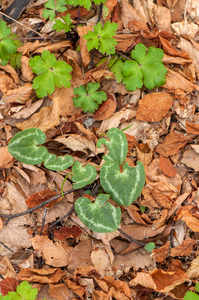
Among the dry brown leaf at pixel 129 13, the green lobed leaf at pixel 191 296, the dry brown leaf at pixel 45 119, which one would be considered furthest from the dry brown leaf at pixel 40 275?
the dry brown leaf at pixel 129 13

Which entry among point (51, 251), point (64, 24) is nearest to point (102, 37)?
point (64, 24)

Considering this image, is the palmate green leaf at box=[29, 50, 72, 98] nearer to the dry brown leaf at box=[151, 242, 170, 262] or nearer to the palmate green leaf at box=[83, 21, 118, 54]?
the palmate green leaf at box=[83, 21, 118, 54]

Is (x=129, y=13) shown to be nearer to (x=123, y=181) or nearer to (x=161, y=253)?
(x=123, y=181)

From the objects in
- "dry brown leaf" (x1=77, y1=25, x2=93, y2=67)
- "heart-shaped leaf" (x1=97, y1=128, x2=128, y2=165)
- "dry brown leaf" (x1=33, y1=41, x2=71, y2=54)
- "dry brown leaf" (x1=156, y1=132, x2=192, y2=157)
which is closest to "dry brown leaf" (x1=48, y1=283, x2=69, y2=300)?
"heart-shaped leaf" (x1=97, y1=128, x2=128, y2=165)

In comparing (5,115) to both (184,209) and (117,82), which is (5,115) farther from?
(184,209)

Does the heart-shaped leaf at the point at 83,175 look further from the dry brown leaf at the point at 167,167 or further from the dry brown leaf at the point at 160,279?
the dry brown leaf at the point at 160,279
